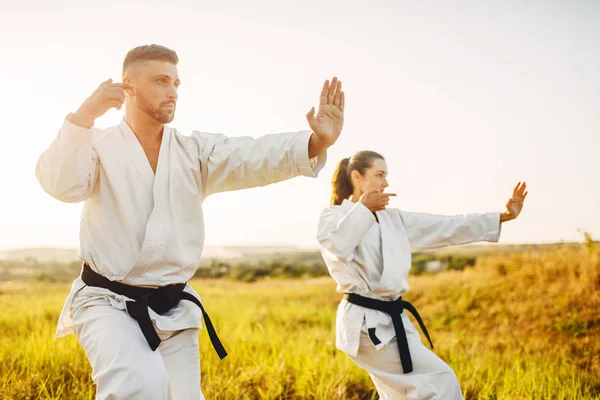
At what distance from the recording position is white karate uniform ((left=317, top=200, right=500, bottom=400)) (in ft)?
13.5

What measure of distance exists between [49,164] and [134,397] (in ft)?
4.43

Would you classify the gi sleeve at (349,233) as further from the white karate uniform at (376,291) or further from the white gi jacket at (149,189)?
the white gi jacket at (149,189)

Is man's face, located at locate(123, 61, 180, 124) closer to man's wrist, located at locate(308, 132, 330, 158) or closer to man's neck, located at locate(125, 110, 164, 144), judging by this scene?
man's neck, located at locate(125, 110, 164, 144)

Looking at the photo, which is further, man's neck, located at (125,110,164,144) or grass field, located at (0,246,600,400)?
grass field, located at (0,246,600,400)

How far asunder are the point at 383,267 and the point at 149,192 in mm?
2163

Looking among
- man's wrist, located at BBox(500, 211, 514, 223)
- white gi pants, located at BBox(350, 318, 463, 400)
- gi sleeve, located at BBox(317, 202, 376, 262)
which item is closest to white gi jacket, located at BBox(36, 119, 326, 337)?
gi sleeve, located at BBox(317, 202, 376, 262)

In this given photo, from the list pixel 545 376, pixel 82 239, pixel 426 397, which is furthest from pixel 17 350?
pixel 545 376

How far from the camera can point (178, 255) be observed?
3.19 meters

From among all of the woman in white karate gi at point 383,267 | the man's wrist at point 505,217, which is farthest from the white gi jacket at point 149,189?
the man's wrist at point 505,217

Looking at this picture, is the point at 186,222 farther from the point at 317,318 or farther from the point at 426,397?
the point at 317,318

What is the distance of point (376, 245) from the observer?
183 inches

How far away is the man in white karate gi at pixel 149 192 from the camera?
9.66ft

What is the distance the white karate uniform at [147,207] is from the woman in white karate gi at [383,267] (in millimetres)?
1353

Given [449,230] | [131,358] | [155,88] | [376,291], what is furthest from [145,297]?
[449,230]
